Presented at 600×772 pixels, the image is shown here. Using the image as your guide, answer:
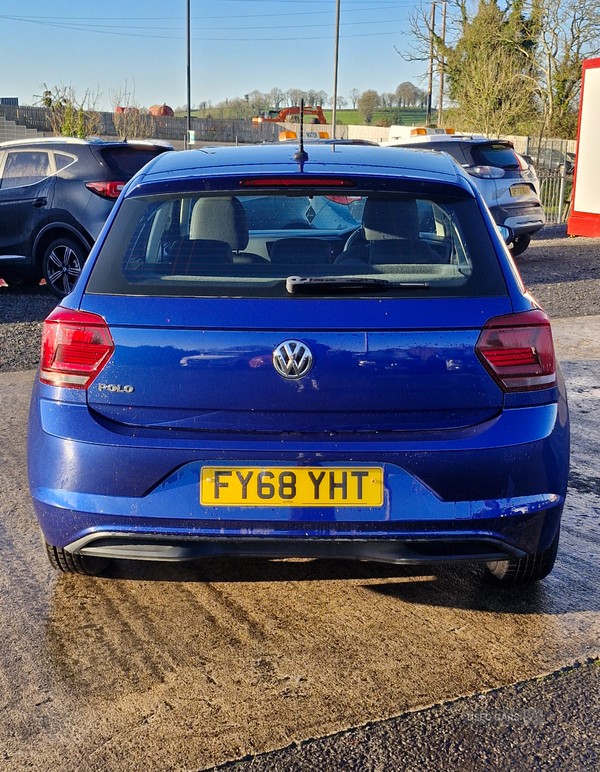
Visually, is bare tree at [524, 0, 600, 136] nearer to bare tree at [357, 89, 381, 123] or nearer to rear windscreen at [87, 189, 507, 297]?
rear windscreen at [87, 189, 507, 297]

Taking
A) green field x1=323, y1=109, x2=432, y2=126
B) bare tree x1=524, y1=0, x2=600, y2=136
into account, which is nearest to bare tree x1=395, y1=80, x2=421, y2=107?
green field x1=323, y1=109, x2=432, y2=126

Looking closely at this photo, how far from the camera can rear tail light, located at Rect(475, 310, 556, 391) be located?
2887 millimetres

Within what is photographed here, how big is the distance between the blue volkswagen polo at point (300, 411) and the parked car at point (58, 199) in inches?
313

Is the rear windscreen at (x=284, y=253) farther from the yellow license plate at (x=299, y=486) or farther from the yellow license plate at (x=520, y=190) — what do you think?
the yellow license plate at (x=520, y=190)

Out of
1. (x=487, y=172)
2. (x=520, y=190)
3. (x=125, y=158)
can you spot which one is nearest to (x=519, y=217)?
(x=520, y=190)

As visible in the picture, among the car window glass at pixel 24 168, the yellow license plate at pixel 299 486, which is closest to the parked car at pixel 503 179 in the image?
the car window glass at pixel 24 168

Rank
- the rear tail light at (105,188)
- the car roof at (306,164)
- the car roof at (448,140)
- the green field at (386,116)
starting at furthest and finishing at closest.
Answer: the green field at (386,116), the car roof at (448,140), the rear tail light at (105,188), the car roof at (306,164)

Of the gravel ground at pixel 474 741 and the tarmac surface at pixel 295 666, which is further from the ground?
the gravel ground at pixel 474 741

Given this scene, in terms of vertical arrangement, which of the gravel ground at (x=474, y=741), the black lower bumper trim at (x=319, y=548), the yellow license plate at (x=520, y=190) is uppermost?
the yellow license plate at (x=520, y=190)

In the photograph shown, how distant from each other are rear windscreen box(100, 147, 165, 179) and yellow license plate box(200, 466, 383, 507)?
8424 millimetres

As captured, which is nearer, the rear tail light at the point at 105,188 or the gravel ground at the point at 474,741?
the gravel ground at the point at 474,741

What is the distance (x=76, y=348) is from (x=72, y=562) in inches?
35.6

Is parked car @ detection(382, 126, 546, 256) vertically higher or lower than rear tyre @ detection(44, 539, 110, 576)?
higher

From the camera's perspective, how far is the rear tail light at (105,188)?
10.5 meters
